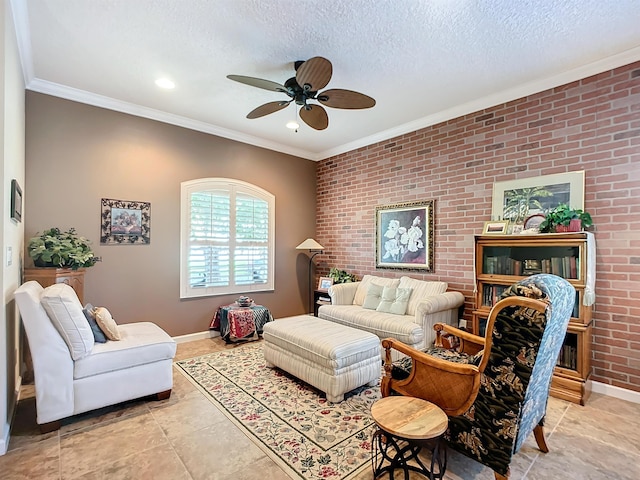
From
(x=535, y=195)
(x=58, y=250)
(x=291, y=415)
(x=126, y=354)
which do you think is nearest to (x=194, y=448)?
(x=291, y=415)

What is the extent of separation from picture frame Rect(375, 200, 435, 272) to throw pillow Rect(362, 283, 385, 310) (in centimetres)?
55

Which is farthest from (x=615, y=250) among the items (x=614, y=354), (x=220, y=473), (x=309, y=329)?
(x=220, y=473)

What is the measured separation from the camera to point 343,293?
179 inches

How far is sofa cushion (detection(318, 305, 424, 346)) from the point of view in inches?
131

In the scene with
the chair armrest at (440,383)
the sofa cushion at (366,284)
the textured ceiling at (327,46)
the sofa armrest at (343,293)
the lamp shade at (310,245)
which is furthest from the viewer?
the lamp shade at (310,245)

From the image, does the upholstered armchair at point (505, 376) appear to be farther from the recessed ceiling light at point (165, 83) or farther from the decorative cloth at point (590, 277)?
the recessed ceiling light at point (165, 83)

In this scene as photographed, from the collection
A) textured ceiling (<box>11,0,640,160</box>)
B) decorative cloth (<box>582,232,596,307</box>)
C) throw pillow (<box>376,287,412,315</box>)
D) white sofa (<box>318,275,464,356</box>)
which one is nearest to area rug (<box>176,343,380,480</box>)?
white sofa (<box>318,275,464,356</box>)

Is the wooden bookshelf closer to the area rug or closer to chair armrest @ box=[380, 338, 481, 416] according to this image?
the area rug

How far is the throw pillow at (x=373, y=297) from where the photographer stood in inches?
164

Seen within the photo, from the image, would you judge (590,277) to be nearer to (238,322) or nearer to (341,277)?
(341,277)

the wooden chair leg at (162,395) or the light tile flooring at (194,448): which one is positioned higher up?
the wooden chair leg at (162,395)

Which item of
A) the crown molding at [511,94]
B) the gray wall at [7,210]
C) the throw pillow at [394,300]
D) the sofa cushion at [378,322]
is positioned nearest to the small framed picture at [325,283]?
the sofa cushion at [378,322]

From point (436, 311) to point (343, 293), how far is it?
1.42m

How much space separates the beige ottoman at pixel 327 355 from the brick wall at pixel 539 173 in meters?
1.74
